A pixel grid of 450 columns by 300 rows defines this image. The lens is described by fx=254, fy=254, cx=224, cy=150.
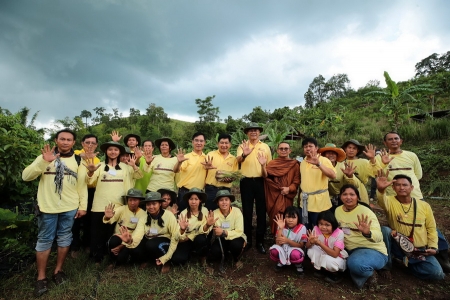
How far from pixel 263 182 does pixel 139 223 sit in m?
1.98

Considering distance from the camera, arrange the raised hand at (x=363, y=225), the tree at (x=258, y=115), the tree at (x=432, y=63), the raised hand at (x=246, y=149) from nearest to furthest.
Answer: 1. the raised hand at (x=363, y=225)
2. the raised hand at (x=246, y=149)
3. the tree at (x=258, y=115)
4. the tree at (x=432, y=63)

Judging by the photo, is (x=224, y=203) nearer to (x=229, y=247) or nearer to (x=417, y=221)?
(x=229, y=247)

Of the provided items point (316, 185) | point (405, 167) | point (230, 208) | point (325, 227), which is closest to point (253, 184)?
point (230, 208)

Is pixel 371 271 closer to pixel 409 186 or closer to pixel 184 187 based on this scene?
pixel 409 186

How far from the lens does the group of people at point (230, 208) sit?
3158mm

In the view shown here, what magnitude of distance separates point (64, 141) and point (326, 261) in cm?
362

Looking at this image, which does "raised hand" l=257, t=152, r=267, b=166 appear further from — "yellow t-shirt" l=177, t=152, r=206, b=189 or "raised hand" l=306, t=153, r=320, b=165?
"yellow t-shirt" l=177, t=152, r=206, b=189

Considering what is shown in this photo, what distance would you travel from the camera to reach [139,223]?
3.59 m

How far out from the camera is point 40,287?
3.02 m

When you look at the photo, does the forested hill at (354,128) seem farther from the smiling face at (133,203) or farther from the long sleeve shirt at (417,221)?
the long sleeve shirt at (417,221)

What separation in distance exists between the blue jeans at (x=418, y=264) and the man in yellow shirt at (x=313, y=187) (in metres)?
0.86

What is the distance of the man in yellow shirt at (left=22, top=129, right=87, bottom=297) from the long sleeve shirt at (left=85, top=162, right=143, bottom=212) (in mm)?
244

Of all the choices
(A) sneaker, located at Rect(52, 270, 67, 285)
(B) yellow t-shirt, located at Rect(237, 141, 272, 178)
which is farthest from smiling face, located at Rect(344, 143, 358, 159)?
(A) sneaker, located at Rect(52, 270, 67, 285)

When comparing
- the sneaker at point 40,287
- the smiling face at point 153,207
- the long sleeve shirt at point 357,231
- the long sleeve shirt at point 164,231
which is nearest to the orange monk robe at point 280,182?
the long sleeve shirt at point 357,231
